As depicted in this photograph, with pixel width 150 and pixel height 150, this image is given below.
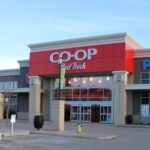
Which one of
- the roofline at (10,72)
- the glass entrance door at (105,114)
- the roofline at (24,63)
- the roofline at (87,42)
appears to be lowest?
the glass entrance door at (105,114)

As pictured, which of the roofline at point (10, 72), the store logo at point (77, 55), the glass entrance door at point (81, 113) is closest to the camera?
the store logo at point (77, 55)

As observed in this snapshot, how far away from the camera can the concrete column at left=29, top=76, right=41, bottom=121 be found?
56.7m

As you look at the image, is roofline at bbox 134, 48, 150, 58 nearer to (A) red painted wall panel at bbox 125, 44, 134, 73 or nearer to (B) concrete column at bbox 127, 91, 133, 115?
(A) red painted wall panel at bbox 125, 44, 134, 73

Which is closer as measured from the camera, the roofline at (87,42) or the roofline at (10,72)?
the roofline at (87,42)

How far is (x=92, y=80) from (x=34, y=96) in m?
8.25

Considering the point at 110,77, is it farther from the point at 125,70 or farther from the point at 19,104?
the point at 19,104

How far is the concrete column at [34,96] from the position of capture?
5669cm

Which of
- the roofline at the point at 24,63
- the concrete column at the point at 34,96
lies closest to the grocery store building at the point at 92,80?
the concrete column at the point at 34,96

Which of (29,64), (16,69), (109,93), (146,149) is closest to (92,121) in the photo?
(109,93)

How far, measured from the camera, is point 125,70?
4988 centimetres

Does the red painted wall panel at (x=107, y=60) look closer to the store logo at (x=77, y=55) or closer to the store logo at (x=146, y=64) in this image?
the store logo at (x=77, y=55)

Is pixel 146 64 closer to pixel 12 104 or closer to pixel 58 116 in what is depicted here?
pixel 58 116

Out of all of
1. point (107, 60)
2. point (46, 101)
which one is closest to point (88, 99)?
point (107, 60)

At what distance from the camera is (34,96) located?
5703cm
